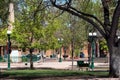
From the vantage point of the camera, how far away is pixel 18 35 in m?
37.4

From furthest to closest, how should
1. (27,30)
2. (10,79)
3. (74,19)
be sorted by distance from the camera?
(74,19) < (27,30) < (10,79)

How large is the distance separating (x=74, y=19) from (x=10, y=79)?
3037 centimetres

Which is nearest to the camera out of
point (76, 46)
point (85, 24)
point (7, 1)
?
point (7, 1)

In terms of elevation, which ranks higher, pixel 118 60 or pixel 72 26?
pixel 72 26

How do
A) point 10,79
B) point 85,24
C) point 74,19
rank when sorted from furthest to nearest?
point 85,24 < point 74,19 < point 10,79

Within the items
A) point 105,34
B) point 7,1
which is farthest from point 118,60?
point 7,1

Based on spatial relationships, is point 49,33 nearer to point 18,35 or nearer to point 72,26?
point 18,35

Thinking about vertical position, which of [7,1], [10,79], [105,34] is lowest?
[10,79]

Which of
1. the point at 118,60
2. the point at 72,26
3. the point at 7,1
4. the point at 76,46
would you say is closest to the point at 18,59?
the point at 72,26

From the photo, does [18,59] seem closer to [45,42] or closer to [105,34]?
[45,42]

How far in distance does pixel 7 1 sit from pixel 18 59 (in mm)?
33996

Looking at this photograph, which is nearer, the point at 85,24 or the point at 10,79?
the point at 10,79

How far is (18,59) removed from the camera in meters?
54.2

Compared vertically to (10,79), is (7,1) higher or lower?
higher
